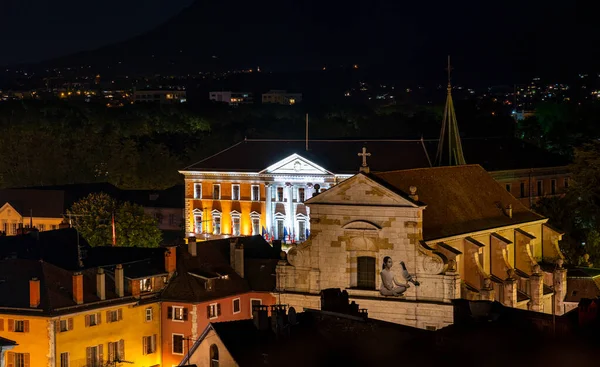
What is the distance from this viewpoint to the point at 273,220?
142 metres

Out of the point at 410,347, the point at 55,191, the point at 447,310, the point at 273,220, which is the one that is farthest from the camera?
the point at 55,191

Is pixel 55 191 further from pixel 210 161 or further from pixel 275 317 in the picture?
pixel 275 317

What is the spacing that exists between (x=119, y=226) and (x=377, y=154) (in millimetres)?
28928

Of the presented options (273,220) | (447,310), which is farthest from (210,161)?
(447,310)

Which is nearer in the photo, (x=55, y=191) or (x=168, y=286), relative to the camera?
(x=168, y=286)

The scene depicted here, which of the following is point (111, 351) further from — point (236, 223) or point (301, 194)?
point (236, 223)

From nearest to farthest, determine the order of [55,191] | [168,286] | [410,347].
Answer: [410,347], [168,286], [55,191]

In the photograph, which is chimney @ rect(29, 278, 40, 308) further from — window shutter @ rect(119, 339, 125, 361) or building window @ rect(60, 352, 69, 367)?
window shutter @ rect(119, 339, 125, 361)

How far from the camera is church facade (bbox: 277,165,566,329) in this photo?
6619cm

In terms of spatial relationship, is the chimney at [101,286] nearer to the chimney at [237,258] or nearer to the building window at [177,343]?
the building window at [177,343]

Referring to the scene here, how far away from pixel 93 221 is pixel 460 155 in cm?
2929

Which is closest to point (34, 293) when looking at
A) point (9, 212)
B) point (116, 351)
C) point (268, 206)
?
point (116, 351)

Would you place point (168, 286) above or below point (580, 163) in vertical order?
below

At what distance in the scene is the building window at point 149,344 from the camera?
267ft
